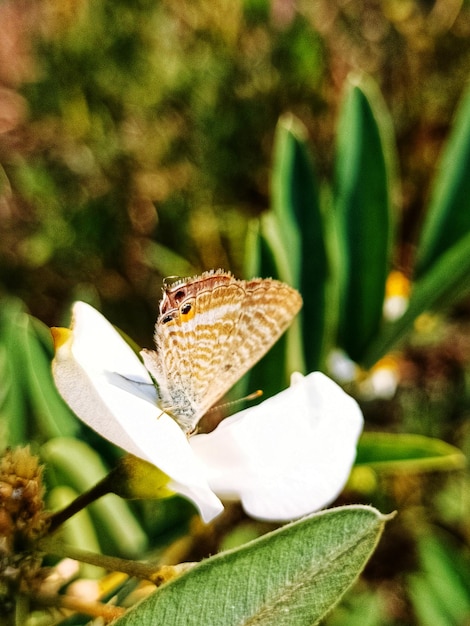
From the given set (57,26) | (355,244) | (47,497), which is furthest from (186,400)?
(57,26)

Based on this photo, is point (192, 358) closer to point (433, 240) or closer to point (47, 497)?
point (47, 497)

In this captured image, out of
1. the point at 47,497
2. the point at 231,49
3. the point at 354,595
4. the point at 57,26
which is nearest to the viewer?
the point at 47,497

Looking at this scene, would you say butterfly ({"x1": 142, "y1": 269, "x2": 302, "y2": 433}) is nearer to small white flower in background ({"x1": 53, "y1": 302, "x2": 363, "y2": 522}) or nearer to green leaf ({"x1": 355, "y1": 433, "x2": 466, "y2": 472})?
small white flower in background ({"x1": 53, "y1": 302, "x2": 363, "y2": 522})

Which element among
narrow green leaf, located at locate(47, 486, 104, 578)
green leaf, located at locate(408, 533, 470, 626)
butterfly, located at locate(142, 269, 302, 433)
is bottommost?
green leaf, located at locate(408, 533, 470, 626)

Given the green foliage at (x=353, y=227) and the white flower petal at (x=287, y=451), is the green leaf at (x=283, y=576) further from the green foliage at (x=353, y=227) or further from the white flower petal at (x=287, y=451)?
the green foliage at (x=353, y=227)

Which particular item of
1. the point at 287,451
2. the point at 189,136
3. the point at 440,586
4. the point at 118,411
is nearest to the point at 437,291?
the point at 287,451

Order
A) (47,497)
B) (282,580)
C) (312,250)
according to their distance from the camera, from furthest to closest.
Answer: (312,250)
(47,497)
(282,580)

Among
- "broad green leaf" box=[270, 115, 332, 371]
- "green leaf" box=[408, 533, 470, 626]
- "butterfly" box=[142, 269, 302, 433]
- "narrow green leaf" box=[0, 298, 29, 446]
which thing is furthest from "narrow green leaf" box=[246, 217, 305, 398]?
"green leaf" box=[408, 533, 470, 626]
